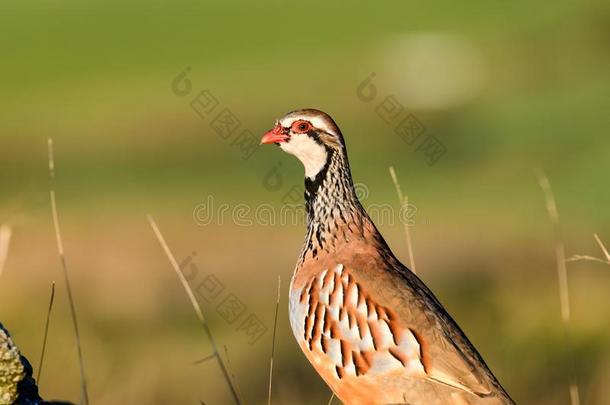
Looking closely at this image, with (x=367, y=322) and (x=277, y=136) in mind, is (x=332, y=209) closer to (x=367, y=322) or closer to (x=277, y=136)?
(x=277, y=136)

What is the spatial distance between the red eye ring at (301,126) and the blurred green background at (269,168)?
1.53 metres

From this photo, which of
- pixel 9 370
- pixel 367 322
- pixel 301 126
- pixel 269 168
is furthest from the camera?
pixel 269 168

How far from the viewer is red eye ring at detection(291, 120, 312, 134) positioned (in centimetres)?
727

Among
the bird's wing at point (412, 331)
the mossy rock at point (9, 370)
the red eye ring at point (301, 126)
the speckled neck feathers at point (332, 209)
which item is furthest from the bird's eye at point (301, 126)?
the mossy rock at point (9, 370)

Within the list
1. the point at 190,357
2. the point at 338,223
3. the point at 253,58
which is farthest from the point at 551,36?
the point at 338,223

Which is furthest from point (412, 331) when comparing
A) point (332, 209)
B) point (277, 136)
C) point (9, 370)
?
point (9, 370)

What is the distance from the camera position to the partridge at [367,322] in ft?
20.7

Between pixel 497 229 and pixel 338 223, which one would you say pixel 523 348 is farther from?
pixel 497 229

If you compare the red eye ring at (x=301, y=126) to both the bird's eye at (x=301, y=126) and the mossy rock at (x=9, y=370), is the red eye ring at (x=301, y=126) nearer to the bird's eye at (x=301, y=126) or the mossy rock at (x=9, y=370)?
the bird's eye at (x=301, y=126)

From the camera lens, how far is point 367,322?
651cm

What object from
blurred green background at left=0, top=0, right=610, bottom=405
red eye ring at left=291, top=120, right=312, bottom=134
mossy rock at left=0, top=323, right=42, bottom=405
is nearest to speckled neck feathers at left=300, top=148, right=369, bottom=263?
red eye ring at left=291, top=120, right=312, bottom=134

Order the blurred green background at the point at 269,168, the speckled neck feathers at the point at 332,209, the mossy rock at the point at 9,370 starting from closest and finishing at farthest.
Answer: the mossy rock at the point at 9,370
the speckled neck feathers at the point at 332,209
the blurred green background at the point at 269,168

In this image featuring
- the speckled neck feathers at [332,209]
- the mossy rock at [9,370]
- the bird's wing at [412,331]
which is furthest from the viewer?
the speckled neck feathers at [332,209]

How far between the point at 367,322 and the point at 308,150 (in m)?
1.26
